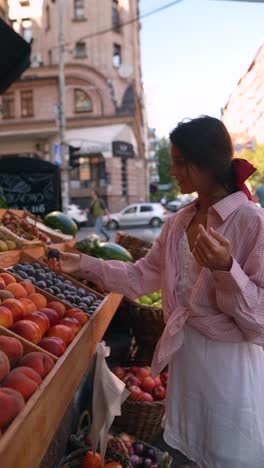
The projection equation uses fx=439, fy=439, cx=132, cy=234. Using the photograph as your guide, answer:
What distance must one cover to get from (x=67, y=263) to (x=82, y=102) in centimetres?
2682

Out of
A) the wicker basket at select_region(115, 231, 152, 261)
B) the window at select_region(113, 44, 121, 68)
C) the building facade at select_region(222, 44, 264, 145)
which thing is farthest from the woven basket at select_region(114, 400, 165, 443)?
the building facade at select_region(222, 44, 264, 145)

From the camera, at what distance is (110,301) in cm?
277

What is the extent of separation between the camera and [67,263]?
2.33 metres

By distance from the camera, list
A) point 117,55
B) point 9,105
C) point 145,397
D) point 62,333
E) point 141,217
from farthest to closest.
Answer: point 117,55
point 9,105
point 141,217
point 145,397
point 62,333

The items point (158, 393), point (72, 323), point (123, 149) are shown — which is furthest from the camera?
point (123, 149)

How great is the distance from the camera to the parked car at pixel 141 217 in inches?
859

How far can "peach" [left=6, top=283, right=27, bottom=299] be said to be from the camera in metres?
2.09

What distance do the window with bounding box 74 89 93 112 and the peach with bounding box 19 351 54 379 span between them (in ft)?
89.3

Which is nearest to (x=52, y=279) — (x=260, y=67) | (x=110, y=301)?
(x=110, y=301)

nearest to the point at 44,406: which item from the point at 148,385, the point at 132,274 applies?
the point at 132,274

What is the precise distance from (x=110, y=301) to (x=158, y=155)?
67.3m

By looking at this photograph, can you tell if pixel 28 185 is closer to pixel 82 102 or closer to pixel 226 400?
pixel 226 400

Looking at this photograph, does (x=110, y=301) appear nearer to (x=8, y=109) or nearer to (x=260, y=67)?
(x=8, y=109)

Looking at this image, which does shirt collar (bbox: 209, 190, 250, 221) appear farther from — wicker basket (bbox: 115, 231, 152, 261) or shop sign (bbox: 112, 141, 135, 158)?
shop sign (bbox: 112, 141, 135, 158)
